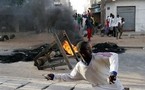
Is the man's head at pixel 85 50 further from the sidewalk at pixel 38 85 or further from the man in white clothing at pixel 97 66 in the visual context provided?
the sidewalk at pixel 38 85

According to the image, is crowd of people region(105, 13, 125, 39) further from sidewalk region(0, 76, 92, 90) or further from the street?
sidewalk region(0, 76, 92, 90)

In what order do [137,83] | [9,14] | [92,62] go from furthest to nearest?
[9,14], [137,83], [92,62]

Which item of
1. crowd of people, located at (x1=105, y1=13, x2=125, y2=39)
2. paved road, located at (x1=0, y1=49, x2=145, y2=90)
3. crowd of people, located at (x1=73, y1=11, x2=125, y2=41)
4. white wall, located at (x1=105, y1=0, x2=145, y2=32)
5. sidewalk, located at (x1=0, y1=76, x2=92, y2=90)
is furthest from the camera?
white wall, located at (x1=105, y1=0, x2=145, y2=32)

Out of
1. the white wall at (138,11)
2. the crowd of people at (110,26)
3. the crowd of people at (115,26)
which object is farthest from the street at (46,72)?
the white wall at (138,11)

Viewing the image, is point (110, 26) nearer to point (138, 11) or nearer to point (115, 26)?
point (115, 26)

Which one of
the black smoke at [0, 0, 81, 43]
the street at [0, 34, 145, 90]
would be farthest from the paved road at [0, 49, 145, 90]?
the black smoke at [0, 0, 81, 43]

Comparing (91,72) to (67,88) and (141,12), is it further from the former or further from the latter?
(141,12)

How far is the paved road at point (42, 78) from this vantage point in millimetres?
8652

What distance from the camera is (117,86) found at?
14.6ft

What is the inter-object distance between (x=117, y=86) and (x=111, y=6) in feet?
112

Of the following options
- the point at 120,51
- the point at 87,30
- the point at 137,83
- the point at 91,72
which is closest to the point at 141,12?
the point at 87,30

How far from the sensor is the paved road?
8.65 m

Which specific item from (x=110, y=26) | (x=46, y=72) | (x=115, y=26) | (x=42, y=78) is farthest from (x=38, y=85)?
(x=110, y=26)

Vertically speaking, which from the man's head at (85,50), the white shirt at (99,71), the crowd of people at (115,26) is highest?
the man's head at (85,50)
